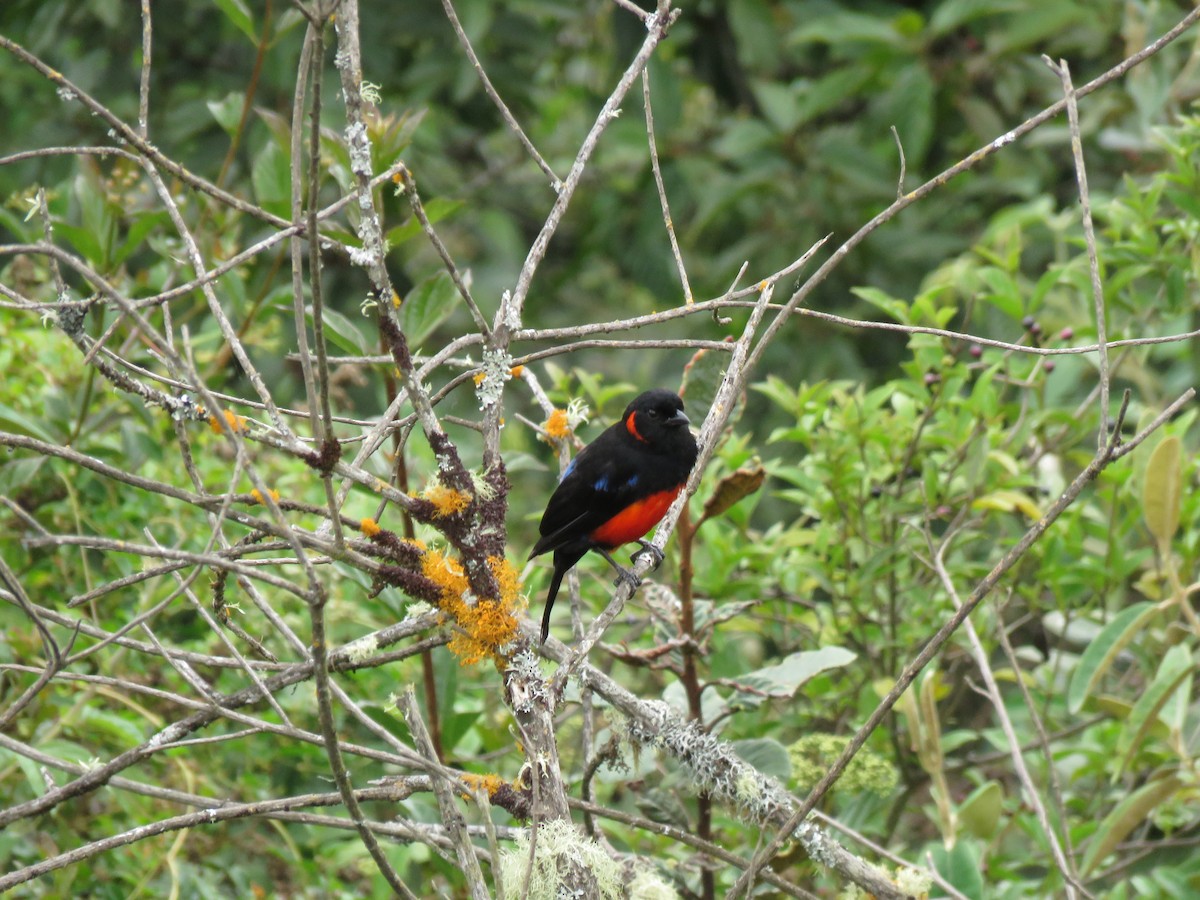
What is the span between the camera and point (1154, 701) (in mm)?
2814

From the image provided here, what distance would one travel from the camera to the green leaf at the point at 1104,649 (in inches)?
116

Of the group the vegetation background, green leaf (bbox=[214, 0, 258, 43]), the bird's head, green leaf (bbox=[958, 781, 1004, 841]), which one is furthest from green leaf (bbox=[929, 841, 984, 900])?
green leaf (bbox=[214, 0, 258, 43])

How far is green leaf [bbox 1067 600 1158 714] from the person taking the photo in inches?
116

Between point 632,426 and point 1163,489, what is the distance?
1292 millimetres

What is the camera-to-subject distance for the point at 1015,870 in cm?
334

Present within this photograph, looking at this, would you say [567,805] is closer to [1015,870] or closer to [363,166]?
[363,166]

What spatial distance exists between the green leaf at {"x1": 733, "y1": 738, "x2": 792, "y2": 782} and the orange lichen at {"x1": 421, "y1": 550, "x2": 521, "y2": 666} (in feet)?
2.75

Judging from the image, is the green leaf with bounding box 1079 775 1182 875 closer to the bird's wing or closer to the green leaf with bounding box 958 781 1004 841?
the green leaf with bounding box 958 781 1004 841

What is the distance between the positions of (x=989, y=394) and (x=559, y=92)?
5868mm

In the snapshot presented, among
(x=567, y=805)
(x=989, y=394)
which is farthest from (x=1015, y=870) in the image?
(x=567, y=805)

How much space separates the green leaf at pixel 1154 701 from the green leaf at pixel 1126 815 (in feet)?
0.33

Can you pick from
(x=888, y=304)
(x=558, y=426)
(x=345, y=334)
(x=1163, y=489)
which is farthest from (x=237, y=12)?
(x=1163, y=489)

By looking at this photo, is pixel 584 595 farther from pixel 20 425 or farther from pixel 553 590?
pixel 20 425

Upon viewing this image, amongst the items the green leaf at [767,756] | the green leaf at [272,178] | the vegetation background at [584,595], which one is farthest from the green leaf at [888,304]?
the green leaf at [272,178]
